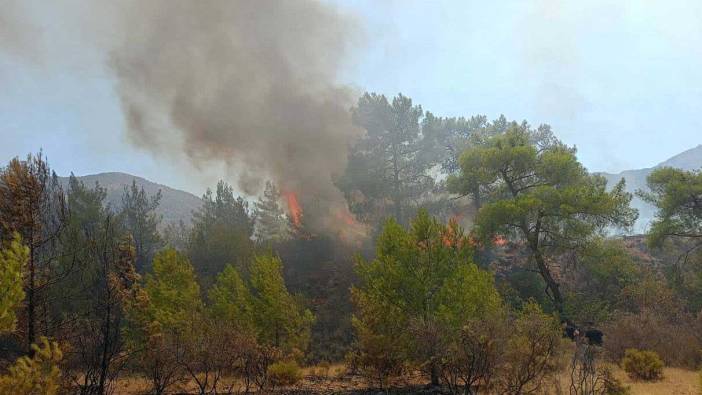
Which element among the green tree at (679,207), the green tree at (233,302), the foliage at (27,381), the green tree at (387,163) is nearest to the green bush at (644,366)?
the green tree at (679,207)

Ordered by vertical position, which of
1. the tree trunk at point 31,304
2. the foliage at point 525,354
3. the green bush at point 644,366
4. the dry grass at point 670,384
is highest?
the tree trunk at point 31,304

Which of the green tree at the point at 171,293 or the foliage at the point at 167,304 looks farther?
the green tree at the point at 171,293

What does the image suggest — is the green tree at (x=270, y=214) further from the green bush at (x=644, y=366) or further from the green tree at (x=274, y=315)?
the green bush at (x=644, y=366)

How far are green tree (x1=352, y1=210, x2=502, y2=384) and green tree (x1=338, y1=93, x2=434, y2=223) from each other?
787 inches

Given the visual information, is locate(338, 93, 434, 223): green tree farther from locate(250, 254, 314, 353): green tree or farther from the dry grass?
the dry grass

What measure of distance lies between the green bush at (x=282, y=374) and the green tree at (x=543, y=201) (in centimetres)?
1333

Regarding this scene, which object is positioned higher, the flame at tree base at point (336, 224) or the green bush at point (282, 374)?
the flame at tree base at point (336, 224)

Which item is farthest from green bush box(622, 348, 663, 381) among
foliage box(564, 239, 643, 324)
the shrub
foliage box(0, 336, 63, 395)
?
foliage box(0, 336, 63, 395)

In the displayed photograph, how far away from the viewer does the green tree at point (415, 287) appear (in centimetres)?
1545

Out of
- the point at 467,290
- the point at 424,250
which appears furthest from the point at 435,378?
the point at 424,250

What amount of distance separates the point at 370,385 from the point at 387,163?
934 inches

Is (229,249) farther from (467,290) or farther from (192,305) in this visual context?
(467,290)

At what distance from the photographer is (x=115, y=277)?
11.3m

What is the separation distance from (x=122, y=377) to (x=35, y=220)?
17.6m
